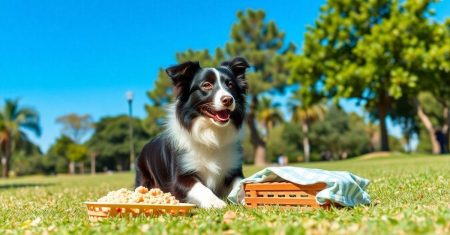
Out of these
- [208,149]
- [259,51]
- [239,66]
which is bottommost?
[208,149]

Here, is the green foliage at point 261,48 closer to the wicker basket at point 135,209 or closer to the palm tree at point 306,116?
the palm tree at point 306,116

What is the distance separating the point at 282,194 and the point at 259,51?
154ft

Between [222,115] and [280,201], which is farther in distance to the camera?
[222,115]

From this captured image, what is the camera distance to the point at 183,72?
6.50 m

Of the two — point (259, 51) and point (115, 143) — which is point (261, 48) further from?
point (115, 143)

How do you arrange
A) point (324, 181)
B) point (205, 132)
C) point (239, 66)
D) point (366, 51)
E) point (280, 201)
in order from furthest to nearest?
point (366, 51) → point (239, 66) → point (205, 132) → point (280, 201) → point (324, 181)

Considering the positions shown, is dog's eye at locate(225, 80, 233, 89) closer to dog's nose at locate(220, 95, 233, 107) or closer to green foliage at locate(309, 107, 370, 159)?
dog's nose at locate(220, 95, 233, 107)

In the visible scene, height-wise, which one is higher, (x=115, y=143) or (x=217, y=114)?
(x=115, y=143)

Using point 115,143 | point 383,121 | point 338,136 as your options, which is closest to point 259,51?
point 383,121

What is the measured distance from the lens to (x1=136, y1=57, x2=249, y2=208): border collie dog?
6.23m

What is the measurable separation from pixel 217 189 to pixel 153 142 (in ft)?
5.76

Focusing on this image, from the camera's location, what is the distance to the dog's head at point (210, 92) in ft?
20.2

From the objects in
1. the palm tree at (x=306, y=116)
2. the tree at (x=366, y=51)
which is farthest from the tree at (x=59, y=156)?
the tree at (x=366, y=51)

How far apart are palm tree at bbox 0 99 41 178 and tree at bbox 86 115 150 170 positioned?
19512mm
